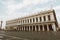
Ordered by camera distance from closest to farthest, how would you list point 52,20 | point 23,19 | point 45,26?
point 52,20, point 45,26, point 23,19

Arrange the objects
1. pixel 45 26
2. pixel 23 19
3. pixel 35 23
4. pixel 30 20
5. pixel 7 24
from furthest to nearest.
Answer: pixel 7 24 → pixel 23 19 → pixel 30 20 → pixel 35 23 → pixel 45 26

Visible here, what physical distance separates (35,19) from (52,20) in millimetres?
10085

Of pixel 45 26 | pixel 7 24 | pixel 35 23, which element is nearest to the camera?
pixel 45 26

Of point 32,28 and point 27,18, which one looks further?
point 27,18

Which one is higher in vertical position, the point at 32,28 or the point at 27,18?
the point at 27,18

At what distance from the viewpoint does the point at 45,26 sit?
146ft

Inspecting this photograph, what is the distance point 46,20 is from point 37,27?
660 centimetres

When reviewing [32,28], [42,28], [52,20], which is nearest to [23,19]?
[32,28]

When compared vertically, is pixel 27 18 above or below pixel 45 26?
above

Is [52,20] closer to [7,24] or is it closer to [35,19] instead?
[35,19]

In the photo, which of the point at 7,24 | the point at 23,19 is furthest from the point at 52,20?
the point at 7,24

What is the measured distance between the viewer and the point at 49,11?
42.2 m

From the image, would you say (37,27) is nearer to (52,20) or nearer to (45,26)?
(45,26)

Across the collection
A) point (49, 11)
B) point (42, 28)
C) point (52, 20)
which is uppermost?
point (49, 11)
